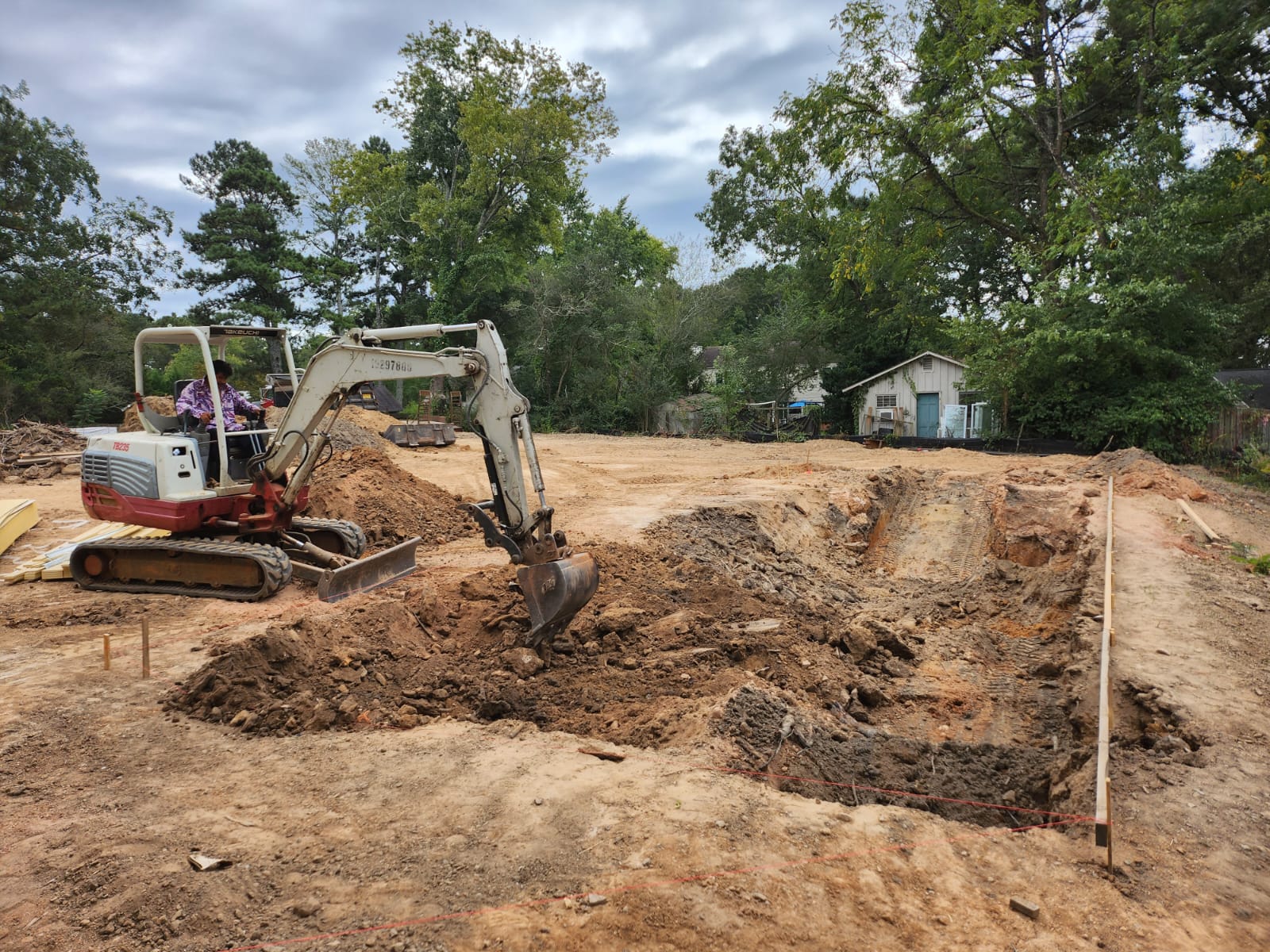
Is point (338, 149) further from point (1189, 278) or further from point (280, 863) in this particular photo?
point (280, 863)

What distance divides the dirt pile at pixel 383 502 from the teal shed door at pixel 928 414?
67.5 feet

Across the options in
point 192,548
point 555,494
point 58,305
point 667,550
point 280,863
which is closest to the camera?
point 280,863

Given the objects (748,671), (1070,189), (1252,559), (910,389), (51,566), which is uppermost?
(1070,189)

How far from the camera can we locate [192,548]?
7203 mm

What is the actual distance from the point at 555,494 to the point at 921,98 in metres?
18.6

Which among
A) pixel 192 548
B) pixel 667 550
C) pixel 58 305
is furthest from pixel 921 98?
pixel 58 305

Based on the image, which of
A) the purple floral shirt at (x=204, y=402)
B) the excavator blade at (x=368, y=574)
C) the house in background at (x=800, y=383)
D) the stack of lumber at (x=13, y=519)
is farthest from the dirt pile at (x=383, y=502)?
the house in background at (x=800, y=383)

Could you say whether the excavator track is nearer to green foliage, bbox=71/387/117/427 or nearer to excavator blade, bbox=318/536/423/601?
excavator blade, bbox=318/536/423/601

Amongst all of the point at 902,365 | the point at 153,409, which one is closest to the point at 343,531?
the point at 153,409

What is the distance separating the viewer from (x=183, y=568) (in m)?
7.45

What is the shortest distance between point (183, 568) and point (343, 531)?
63.3 inches

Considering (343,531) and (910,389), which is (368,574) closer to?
Result: (343,531)

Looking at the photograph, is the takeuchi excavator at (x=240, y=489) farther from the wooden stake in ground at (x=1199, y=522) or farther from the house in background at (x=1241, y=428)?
the house in background at (x=1241, y=428)

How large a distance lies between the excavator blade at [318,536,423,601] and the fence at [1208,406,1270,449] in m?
18.0
